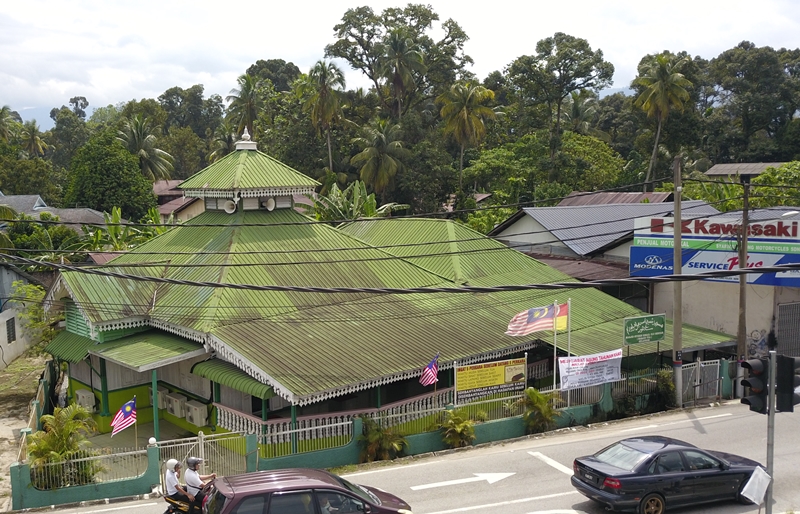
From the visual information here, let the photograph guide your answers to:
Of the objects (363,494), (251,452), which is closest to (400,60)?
(251,452)

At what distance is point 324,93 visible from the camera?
61.9m

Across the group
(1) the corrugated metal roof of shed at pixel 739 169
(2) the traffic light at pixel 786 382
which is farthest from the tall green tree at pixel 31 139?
(2) the traffic light at pixel 786 382

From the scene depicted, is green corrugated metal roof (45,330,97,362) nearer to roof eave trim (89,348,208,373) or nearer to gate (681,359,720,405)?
roof eave trim (89,348,208,373)

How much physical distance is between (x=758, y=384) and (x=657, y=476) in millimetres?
3899

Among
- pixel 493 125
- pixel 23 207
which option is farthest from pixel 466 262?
pixel 493 125

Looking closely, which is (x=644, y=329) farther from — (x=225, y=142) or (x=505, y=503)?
(x=225, y=142)

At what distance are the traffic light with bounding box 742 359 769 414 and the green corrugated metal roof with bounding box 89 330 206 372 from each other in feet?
47.2

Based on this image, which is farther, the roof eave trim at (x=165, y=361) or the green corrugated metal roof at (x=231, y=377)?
the roof eave trim at (x=165, y=361)

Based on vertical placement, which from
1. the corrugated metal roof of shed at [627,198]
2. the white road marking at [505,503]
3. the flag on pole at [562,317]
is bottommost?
the white road marking at [505,503]

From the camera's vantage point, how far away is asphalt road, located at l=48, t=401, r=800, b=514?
1582cm

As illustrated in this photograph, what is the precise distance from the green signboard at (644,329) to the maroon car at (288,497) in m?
13.7

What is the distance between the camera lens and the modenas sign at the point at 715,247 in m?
28.6

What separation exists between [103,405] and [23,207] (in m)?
40.0

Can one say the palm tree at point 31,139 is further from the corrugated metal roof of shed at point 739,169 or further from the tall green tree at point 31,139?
the corrugated metal roof of shed at point 739,169
